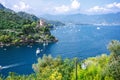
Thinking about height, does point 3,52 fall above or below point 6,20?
below

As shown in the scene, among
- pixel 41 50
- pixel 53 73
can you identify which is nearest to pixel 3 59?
pixel 41 50

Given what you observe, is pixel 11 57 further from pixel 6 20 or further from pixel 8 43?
pixel 6 20

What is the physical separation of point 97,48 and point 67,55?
16.5 metres

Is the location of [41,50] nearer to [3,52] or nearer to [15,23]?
[3,52]

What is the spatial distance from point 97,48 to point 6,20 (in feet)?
148

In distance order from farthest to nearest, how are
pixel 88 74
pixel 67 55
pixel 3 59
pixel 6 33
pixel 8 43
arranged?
pixel 6 33
pixel 8 43
pixel 67 55
pixel 3 59
pixel 88 74

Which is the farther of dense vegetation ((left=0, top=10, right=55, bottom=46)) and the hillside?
dense vegetation ((left=0, top=10, right=55, bottom=46))

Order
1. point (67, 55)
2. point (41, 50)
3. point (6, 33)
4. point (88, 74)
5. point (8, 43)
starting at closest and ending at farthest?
point (88, 74)
point (67, 55)
point (41, 50)
point (8, 43)
point (6, 33)

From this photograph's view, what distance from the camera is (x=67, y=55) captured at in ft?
275

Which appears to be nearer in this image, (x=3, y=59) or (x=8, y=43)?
(x=3, y=59)

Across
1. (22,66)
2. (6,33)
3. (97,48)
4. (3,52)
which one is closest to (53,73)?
(22,66)

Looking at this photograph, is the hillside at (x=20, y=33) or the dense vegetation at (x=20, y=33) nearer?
the hillside at (x=20, y=33)

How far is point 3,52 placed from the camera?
8812 centimetres

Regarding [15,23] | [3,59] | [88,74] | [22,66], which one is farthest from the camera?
[15,23]
